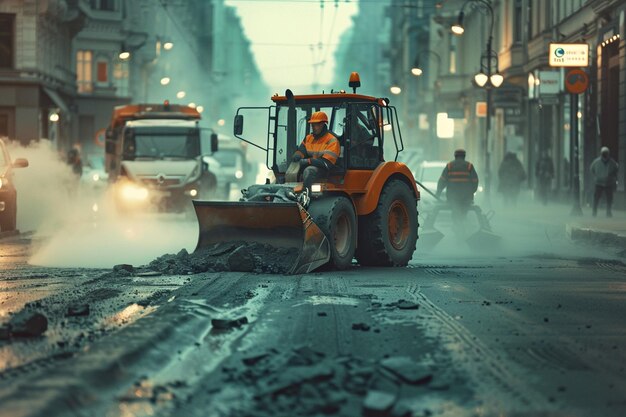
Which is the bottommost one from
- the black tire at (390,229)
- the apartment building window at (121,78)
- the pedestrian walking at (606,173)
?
the black tire at (390,229)

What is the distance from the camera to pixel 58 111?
187 ft

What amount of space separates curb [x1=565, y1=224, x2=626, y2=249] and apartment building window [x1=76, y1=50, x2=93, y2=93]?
49.6 m

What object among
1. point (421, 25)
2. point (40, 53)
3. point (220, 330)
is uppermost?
point (421, 25)

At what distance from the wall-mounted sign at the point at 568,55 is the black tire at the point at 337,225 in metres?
17.6

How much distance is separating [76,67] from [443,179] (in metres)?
50.2

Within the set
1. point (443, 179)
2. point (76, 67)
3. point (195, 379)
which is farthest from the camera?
point (76, 67)

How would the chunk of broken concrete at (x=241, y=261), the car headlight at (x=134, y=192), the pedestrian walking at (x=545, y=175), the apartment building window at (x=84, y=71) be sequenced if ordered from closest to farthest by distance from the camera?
the chunk of broken concrete at (x=241, y=261), the car headlight at (x=134, y=192), the pedestrian walking at (x=545, y=175), the apartment building window at (x=84, y=71)

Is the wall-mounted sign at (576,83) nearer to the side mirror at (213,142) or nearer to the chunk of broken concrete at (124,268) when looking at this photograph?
the side mirror at (213,142)

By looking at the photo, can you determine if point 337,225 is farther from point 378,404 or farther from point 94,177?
point 94,177

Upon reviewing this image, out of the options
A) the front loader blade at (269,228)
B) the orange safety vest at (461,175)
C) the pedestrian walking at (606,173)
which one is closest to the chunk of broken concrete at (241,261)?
the front loader blade at (269,228)

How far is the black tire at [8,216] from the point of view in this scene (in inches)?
964

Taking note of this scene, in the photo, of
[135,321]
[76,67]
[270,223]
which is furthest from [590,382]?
[76,67]

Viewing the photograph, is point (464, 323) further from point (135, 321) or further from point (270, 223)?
point (270, 223)

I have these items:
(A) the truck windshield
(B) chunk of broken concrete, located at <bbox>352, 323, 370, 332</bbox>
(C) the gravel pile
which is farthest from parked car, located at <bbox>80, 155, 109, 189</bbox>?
(B) chunk of broken concrete, located at <bbox>352, 323, 370, 332</bbox>
